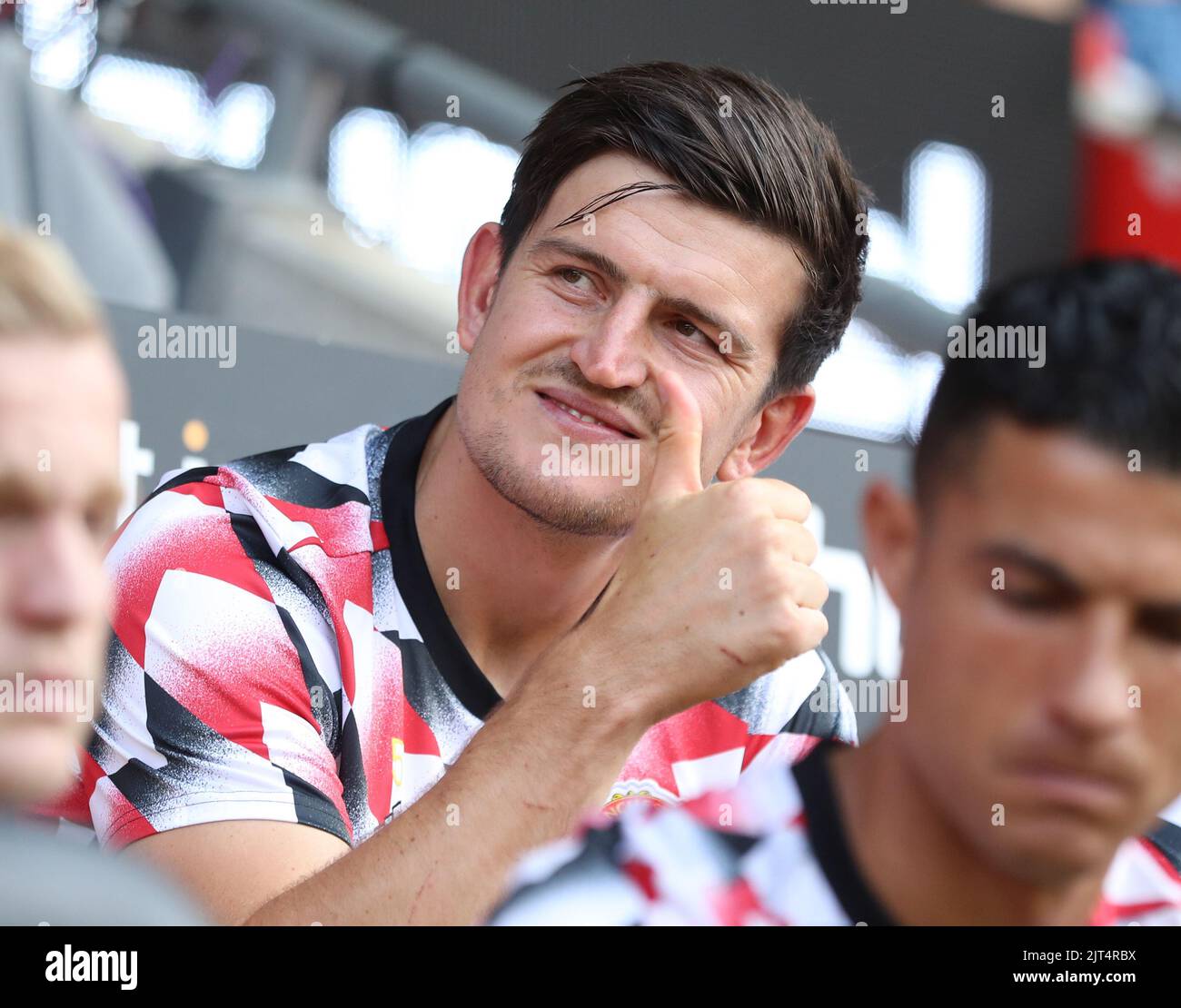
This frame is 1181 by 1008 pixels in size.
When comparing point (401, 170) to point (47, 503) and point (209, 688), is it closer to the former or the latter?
point (209, 688)

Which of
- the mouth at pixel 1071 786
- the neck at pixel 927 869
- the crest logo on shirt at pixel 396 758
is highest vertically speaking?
the crest logo on shirt at pixel 396 758

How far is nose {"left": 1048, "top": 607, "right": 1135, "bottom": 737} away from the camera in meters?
A: 0.73

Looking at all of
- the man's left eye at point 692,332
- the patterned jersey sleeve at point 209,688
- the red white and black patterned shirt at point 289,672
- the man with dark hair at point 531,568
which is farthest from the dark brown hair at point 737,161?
the patterned jersey sleeve at point 209,688

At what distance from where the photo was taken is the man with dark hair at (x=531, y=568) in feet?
3.61

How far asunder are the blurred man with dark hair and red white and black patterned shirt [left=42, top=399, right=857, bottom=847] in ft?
1.91

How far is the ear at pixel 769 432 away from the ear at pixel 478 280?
0.32 meters

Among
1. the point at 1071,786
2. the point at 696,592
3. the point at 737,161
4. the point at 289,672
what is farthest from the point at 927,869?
the point at 737,161

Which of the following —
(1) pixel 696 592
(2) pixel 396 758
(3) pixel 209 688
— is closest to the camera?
(1) pixel 696 592

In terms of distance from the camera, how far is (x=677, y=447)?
1.12 metres

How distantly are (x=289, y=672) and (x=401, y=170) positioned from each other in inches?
71.6

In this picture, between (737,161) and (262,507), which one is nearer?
(262,507)

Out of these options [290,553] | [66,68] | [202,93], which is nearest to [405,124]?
[202,93]

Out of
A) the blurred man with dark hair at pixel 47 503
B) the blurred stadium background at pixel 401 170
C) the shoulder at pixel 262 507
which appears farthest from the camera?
the blurred stadium background at pixel 401 170

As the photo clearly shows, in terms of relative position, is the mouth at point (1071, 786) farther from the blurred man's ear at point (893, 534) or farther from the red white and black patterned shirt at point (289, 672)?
the red white and black patterned shirt at point (289, 672)
